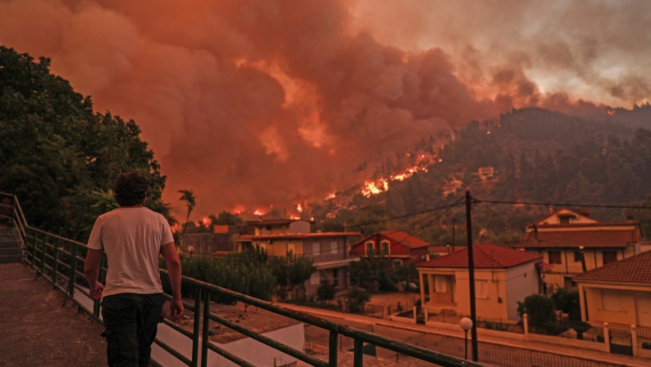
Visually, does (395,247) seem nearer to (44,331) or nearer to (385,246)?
(385,246)

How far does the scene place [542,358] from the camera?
56.7 ft

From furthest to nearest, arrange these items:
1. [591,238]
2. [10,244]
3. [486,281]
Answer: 1. [591,238]
2. [486,281]
3. [10,244]

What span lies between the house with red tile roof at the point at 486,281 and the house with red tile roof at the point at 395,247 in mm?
16552

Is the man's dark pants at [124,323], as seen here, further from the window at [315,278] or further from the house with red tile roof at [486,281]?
the window at [315,278]

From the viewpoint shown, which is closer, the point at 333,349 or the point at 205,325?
the point at 333,349

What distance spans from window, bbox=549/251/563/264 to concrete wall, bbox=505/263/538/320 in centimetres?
745

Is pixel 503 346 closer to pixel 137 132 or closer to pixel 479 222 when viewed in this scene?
pixel 137 132

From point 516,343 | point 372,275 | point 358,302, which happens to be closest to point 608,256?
point 516,343

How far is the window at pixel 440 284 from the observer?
2781cm

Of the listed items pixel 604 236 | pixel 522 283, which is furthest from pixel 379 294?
pixel 604 236

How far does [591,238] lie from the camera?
35781mm

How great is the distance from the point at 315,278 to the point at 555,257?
21.5 m

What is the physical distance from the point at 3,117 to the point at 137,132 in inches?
265

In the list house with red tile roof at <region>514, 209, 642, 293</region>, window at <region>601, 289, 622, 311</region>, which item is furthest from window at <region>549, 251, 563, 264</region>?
window at <region>601, 289, 622, 311</region>
